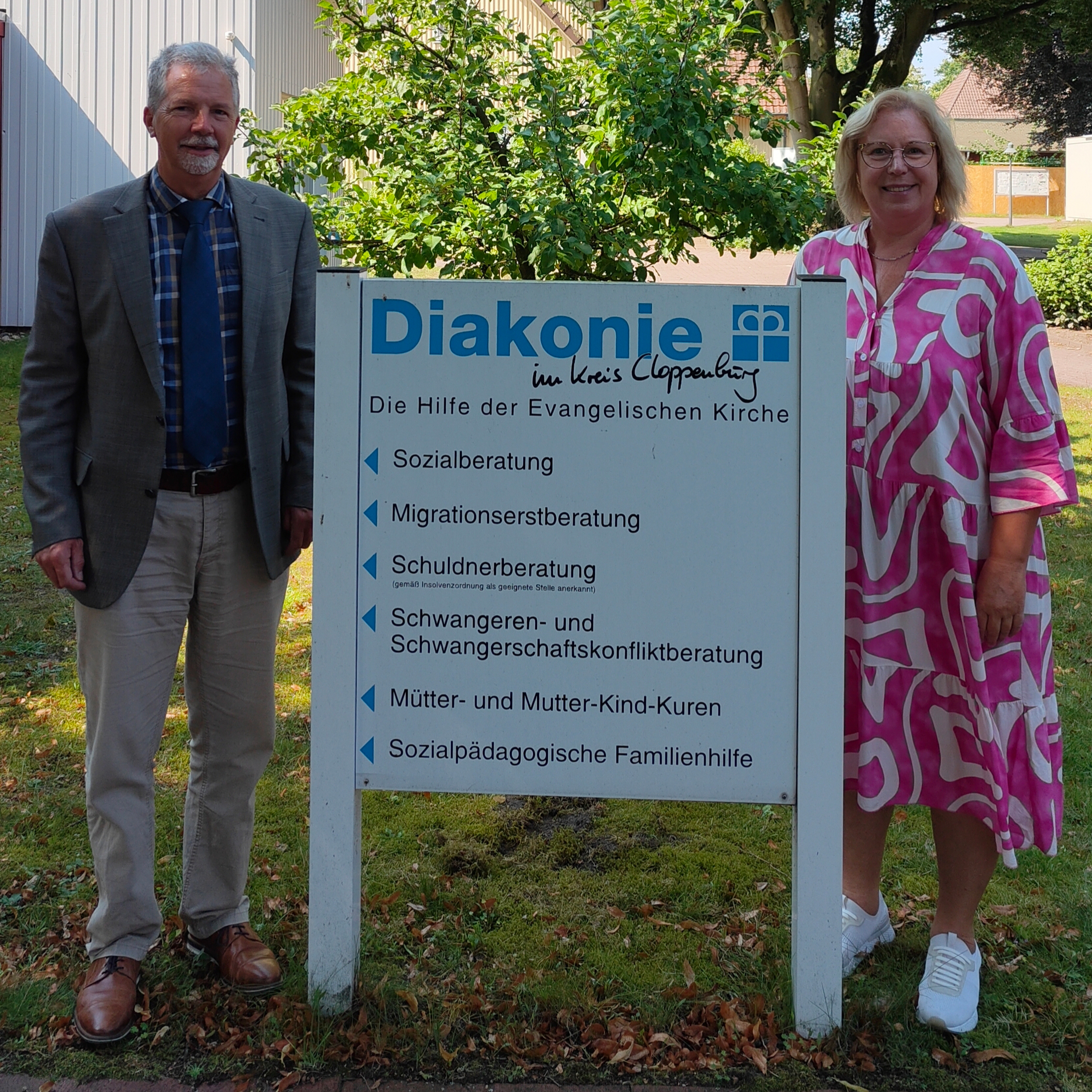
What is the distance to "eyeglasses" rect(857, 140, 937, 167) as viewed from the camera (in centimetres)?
308

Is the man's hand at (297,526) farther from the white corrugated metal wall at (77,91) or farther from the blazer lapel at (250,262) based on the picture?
the white corrugated metal wall at (77,91)

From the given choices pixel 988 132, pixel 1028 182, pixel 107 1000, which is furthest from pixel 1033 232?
pixel 988 132

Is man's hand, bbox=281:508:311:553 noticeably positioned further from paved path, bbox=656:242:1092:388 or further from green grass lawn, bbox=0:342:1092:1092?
paved path, bbox=656:242:1092:388

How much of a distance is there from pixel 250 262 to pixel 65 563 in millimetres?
882

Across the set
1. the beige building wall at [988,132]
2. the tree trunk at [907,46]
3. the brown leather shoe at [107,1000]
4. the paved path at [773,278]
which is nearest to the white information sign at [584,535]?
the brown leather shoe at [107,1000]

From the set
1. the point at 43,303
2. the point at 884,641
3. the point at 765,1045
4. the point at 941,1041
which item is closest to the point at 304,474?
the point at 43,303

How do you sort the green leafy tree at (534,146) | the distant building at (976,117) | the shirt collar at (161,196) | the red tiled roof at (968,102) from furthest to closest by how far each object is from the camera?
1. the red tiled roof at (968,102)
2. the distant building at (976,117)
3. the green leafy tree at (534,146)
4. the shirt collar at (161,196)

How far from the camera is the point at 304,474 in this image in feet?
10.9

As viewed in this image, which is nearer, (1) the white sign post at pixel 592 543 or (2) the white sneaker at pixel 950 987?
(1) the white sign post at pixel 592 543

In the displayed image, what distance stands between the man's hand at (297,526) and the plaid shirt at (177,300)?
0.20 meters

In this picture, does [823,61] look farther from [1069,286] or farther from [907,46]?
[1069,286]

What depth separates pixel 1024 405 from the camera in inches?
116

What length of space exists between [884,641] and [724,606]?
1.54 ft

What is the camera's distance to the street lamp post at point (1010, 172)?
3666 cm
